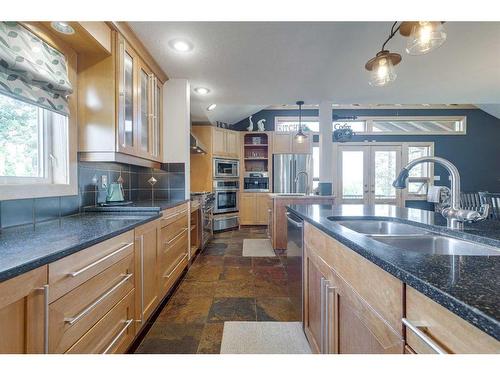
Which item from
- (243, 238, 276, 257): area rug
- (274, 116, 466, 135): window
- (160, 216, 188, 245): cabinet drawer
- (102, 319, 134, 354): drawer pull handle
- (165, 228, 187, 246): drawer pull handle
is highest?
(274, 116, 466, 135): window

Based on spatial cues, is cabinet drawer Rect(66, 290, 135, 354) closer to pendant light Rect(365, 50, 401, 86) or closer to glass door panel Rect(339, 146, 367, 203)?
pendant light Rect(365, 50, 401, 86)

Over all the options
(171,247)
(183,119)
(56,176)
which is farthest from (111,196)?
(183,119)

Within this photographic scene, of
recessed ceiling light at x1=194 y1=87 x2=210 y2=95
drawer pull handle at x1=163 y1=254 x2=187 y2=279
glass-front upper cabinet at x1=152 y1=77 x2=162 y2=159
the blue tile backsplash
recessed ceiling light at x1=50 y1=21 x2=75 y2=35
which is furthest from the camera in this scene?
recessed ceiling light at x1=194 y1=87 x2=210 y2=95

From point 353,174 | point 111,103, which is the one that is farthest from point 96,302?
point 353,174

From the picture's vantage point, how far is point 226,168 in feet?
17.6

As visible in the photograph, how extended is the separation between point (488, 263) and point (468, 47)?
2.84m

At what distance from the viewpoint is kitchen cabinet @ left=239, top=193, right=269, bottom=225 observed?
5.72 metres

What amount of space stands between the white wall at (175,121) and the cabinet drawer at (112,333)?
1.78m

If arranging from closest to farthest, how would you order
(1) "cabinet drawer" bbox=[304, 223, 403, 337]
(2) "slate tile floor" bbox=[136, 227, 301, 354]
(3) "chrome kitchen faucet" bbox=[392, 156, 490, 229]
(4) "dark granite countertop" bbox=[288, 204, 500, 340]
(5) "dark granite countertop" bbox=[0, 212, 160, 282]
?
1. (4) "dark granite countertop" bbox=[288, 204, 500, 340]
2. (1) "cabinet drawer" bbox=[304, 223, 403, 337]
3. (5) "dark granite countertop" bbox=[0, 212, 160, 282]
4. (3) "chrome kitchen faucet" bbox=[392, 156, 490, 229]
5. (2) "slate tile floor" bbox=[136, 227, 301, 354]

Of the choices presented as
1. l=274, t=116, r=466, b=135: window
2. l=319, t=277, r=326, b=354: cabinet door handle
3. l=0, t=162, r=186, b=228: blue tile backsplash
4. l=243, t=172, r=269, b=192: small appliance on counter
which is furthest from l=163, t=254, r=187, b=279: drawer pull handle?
l=274, t=116, r=466, b=135: window

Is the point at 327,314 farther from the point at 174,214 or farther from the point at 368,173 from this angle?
the point at 368,173

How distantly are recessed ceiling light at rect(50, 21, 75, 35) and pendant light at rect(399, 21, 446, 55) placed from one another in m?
2.00

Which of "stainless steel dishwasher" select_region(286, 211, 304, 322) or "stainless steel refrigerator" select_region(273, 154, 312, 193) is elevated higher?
"stainless steel refrigerator" select_region(273, 154, 312, 193)

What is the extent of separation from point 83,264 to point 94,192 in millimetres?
1234
